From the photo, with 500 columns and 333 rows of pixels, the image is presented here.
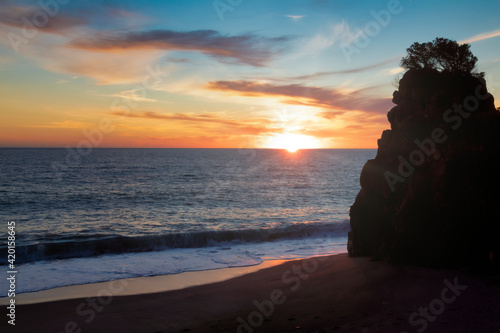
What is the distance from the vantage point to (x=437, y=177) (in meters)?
11.6

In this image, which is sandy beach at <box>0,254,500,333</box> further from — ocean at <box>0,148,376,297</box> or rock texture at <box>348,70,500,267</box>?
ocean at <box>0,148,376,297</box>

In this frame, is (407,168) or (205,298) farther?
(407,168)

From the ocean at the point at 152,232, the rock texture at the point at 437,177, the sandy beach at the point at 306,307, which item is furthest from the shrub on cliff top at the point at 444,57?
the ocean at the point at 152,232

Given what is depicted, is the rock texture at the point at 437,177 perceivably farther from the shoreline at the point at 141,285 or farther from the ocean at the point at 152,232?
the ocean at the point at 152,232

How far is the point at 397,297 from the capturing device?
9.78m

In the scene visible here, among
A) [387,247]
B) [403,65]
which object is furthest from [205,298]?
[403,65]

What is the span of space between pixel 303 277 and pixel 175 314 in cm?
530

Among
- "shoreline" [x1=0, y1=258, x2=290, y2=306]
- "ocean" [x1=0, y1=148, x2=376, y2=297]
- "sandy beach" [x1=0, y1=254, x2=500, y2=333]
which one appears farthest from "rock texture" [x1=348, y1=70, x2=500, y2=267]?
"ocean" [x1=0, y1=148, x2=376, y2=297]

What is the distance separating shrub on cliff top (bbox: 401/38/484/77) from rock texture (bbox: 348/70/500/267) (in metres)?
0.91

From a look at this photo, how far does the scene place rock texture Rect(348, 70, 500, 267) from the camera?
35.7ft

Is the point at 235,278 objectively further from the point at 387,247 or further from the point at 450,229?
the point at 450,229

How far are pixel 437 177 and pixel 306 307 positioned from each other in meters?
5.99

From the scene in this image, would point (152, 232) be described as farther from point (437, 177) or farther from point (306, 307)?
point (437, 177)

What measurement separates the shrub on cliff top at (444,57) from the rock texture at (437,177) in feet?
2.98
